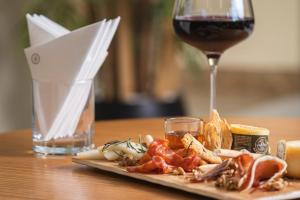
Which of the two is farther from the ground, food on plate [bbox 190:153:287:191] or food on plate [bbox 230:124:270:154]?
food on plate [bbox 230:124:270:154]

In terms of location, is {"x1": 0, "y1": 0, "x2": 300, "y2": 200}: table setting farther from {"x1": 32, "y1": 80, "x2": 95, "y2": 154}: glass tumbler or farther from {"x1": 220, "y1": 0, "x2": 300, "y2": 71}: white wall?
{"x1": 220, "y1": 0, "x2": 300, "y2": 71}: white wall

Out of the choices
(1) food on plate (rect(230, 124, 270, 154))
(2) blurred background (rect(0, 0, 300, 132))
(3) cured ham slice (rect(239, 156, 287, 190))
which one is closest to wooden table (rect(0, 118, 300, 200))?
(3) cured ham slice (rect(239, 156, 287, 190))

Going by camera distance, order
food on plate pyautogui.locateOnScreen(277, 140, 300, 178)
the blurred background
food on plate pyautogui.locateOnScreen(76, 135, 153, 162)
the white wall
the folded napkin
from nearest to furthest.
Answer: food on plate pyautogui.locateOnScreen(277, 140, 300, 178)
food on plate pyautogui.locateOnScreen(76, 135, 153, 162)
the folded napkin
the blurred background
the white wall

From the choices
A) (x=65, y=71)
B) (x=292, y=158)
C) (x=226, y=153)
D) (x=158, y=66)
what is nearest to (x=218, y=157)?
(x=226, y=153)

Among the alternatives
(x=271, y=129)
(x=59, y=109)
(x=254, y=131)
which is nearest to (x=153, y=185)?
(x=254, y=131)

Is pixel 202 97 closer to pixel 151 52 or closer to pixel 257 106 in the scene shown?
pixel 257 106

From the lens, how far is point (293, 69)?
4.09 m

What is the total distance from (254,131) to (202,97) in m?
3.03

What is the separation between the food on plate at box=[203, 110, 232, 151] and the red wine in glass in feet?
0.84

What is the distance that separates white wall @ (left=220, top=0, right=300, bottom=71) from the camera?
13.4ft

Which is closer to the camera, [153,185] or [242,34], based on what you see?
[153,185]

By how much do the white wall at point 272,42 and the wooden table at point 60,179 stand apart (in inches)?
89.4

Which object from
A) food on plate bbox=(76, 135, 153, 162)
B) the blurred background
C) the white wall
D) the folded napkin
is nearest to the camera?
food on plate bbox=(76, 135, 153, 162)

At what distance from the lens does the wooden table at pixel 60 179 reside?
1.26 metres
